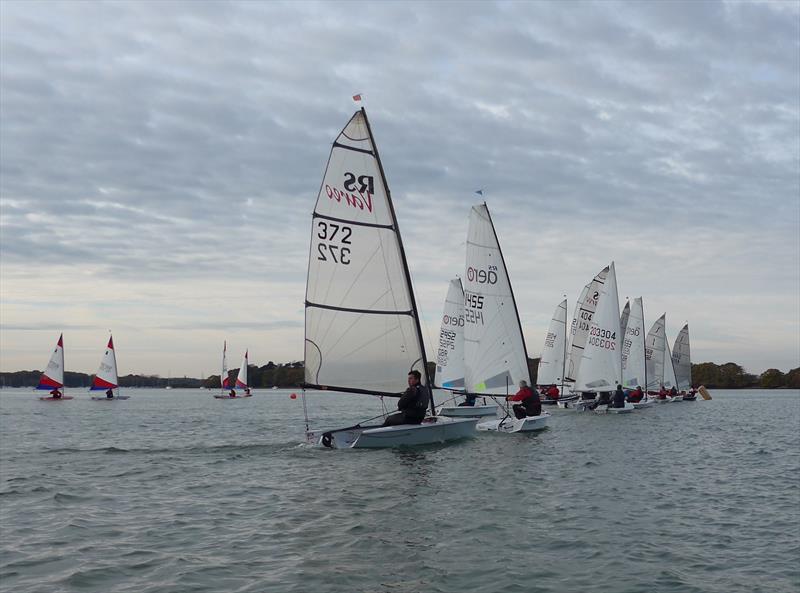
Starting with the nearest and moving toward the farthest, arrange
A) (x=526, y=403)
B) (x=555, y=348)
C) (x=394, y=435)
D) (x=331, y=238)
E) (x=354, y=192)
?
1. (x=394, y=435)
2. (x=331, y=238)
3. (x=354, y=192)
4. (x=526, y=403)
5. (x=555, y=348)

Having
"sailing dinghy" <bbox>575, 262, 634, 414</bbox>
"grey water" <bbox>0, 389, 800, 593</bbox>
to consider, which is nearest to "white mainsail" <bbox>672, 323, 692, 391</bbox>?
"sailing dinghy" <bbox>575, 262, 634, 414</bbox>

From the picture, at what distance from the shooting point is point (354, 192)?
21.6m

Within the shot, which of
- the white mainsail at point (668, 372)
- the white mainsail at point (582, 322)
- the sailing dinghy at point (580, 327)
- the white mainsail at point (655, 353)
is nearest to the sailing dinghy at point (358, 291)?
the sailing dinghy at point (580, 327)

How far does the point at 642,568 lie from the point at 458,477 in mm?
7497

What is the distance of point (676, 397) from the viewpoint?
73562 mm

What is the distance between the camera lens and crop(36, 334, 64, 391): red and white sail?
7562 cm

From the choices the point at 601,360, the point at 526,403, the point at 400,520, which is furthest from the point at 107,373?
the point at 400,520

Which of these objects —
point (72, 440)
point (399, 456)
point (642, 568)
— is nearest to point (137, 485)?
point (399, 456)

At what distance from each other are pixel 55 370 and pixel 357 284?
65757mm

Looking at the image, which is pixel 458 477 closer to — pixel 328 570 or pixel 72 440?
pixel 328 570

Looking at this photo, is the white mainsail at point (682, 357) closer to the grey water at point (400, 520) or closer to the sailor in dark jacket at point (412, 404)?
the grey water at point (400, 520)

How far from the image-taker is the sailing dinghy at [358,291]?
21516 mm

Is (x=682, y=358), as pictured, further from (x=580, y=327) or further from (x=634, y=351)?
(x=580, y=327)

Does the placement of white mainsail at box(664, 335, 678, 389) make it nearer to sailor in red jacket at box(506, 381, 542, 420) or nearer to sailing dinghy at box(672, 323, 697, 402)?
sailing dinghy at box(672, 323, 697, 402)
